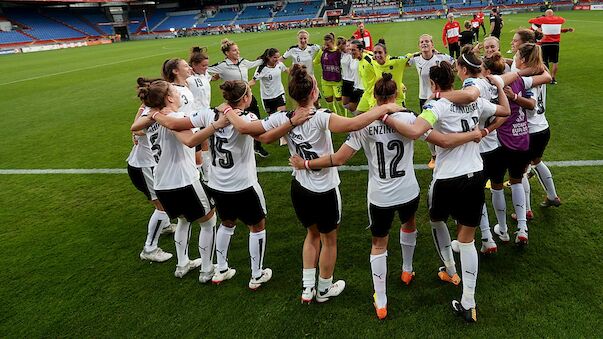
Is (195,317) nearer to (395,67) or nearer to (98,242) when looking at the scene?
(98,242)

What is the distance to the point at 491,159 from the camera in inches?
171

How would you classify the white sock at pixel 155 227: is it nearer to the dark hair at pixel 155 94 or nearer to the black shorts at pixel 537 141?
the dark hair at pixel 155 94

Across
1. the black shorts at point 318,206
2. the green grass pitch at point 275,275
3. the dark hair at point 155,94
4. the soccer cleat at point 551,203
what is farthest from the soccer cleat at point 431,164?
the dark hair at point 155,94

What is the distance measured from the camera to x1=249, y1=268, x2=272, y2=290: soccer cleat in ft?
13.8

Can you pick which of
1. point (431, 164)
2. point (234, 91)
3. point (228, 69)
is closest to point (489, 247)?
point (431, 164)

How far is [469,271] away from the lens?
346 cm

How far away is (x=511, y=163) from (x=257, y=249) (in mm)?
2965

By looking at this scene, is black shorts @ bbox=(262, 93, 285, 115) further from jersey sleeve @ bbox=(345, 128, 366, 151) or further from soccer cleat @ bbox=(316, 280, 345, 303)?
jersey sleeve @ bbox=(345, 128, 366, 151)

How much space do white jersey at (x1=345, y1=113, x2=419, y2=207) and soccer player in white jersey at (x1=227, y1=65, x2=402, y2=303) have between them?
0.22 m

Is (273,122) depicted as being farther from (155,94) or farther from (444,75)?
(444,75)

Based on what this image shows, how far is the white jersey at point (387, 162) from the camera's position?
10.6ft

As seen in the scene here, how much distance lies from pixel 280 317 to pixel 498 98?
2930 millimetres

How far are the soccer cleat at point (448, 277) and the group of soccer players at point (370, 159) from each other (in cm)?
1

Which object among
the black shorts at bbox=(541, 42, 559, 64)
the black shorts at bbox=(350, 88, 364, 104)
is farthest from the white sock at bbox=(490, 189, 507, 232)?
the black shorts at bbox=(541, 42, 559, 64)
